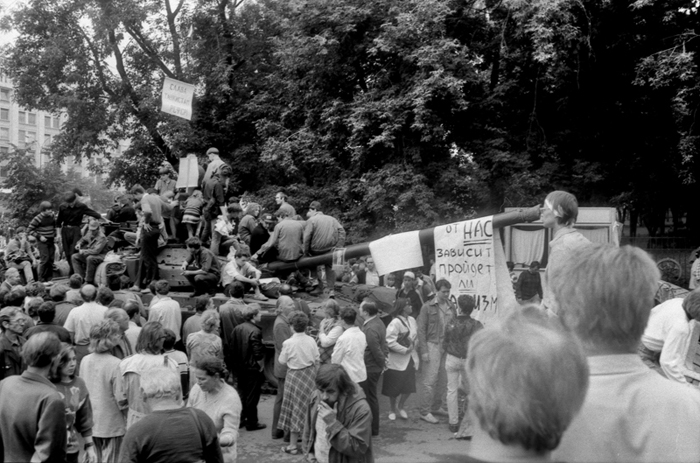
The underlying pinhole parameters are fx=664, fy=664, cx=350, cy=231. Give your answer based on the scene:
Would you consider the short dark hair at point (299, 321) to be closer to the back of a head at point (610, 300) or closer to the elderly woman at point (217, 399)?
the elderly woman at point (217, 399)

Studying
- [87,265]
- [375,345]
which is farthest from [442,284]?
[87,265]

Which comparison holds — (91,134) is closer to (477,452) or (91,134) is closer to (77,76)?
(77,76)

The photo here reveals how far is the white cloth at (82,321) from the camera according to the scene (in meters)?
8.50

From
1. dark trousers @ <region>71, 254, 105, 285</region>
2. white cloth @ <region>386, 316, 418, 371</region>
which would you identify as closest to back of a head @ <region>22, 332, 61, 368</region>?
white cloth @ <region>386, 316, 418, 371</region>

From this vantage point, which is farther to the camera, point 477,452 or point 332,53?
point 332,53

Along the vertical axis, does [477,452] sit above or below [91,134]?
below

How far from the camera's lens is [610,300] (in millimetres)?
2164

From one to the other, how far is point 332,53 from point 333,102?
73.1 inches

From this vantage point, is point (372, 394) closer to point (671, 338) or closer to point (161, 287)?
point (161, 287)

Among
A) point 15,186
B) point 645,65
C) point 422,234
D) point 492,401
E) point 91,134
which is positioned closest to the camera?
point 492,401

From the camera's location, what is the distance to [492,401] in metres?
1.77

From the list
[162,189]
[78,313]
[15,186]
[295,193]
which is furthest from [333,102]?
[15,186]

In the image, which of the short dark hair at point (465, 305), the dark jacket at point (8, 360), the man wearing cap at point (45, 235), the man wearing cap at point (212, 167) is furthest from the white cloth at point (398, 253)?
the man wearing cap at point (45, 235)

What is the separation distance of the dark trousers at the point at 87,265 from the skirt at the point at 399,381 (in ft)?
22.4
